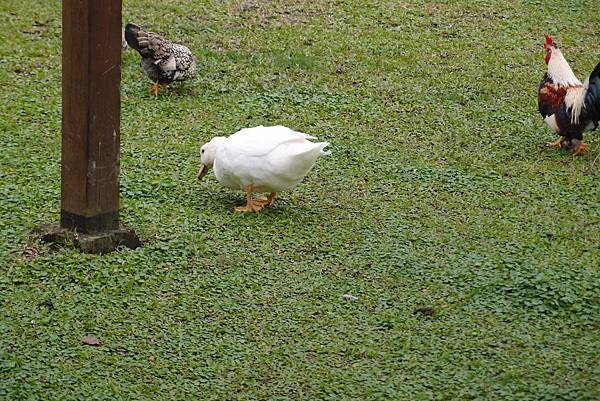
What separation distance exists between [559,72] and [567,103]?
42 cm

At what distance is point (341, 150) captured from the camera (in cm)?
830

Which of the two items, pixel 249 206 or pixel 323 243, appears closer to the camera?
pixel 323 243

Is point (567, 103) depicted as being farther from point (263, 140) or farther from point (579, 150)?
point (263, 140)

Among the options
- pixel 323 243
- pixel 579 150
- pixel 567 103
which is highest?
pixel 567 103

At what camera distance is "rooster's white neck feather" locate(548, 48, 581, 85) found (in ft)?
28.2

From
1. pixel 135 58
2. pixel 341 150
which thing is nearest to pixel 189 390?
pixel 341 150

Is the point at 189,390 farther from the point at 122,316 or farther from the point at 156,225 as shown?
the point at 156,225

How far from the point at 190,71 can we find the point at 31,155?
2.28 meters

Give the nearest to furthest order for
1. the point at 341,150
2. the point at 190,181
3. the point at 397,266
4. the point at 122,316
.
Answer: the point at 122,316 → the point at 397,266 → the point at 190,181 → the point at 341,150

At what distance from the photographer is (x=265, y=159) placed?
654 cm

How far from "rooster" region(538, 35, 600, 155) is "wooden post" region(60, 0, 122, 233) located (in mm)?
4305

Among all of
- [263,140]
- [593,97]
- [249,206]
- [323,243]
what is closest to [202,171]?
[249,206]

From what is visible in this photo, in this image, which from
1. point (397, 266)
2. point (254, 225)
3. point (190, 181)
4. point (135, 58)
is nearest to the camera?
point (397, 266)

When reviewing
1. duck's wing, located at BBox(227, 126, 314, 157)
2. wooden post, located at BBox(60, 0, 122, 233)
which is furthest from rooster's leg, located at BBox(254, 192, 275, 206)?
wooden post, located at BBox(60, 0, 122, 233)
